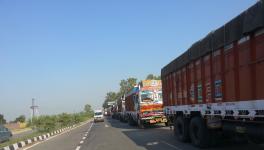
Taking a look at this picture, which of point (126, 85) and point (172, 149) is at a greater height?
point (126, 85)

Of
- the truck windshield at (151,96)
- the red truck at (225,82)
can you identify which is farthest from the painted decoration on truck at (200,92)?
the truck windshield at (151,96)

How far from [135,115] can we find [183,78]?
1717 cm

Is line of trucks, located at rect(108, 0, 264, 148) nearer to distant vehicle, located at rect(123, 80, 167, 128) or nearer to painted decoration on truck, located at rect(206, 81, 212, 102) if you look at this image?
painted decoration on truck, located at rect(206, 81, 212, 102)

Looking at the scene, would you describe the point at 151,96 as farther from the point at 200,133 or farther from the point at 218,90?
the point at 218,90

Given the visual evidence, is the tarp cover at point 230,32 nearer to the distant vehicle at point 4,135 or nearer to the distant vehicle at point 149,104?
the distant vehicle at point 149,104

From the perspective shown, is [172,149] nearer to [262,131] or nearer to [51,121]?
[262,131]

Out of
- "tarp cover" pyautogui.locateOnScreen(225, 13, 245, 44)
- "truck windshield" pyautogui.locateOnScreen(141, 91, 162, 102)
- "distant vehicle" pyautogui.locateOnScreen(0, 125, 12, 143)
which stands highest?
"tarp cover" pyautogui.locateOnScreen(225, 13, 245, 44)

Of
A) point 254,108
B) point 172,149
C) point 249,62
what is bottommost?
point 172,149

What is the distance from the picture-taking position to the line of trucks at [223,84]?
9820 millimetres

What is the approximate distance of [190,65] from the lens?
1566cm

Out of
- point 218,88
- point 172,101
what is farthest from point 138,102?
point 218,88

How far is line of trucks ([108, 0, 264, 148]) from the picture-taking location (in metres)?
9.82

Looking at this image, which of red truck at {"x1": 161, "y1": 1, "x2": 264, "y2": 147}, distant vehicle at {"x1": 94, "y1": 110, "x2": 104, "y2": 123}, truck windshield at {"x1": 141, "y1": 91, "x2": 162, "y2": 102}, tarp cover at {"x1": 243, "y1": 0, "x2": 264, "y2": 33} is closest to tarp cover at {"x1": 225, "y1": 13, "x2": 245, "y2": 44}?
red truck at {"x1": 161, "y1": 1, "x2": 264, "y2": 147}

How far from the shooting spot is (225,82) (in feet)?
38.3
